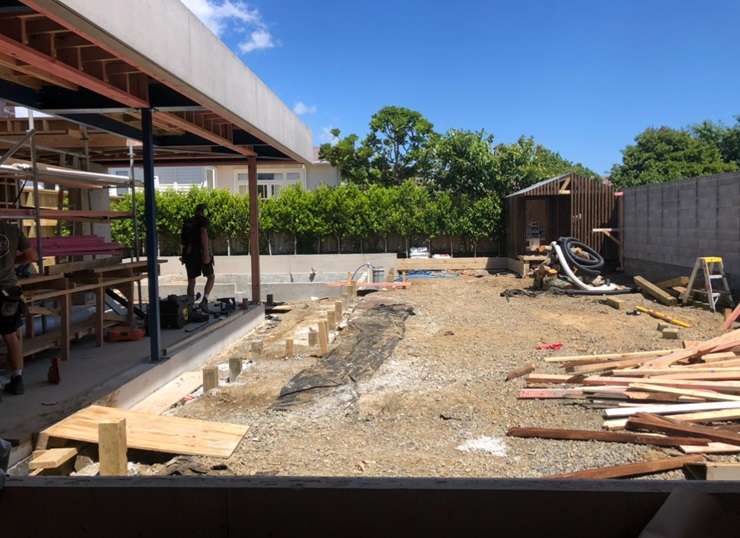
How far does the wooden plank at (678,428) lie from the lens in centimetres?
506

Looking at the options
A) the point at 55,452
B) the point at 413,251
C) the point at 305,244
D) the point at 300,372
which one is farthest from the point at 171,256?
the point at 55,452

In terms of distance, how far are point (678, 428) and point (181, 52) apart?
5.69 m

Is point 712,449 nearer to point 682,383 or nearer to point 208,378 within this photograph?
point 682,383

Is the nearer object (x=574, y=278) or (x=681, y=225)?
(x=681, y=225)

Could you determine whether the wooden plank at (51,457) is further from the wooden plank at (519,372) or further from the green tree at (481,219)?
the green tree at (481,219)

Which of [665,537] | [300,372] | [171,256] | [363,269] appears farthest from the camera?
[171,256]

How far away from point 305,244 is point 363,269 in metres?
4.31

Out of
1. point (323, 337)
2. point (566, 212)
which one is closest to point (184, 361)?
point (323, 337)

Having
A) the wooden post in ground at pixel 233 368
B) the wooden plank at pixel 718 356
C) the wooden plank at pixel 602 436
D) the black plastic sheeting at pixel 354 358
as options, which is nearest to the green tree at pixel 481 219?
the black plastic sheeting at pixel 354 358

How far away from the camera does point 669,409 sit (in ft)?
18.7

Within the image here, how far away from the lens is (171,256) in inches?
917

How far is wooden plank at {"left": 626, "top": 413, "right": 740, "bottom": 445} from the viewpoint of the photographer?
5059mm

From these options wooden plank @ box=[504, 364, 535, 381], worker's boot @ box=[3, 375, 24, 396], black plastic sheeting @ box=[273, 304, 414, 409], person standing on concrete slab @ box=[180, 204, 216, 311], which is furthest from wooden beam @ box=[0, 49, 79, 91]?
wooden plank @ box=[504, 364, 535, 381]

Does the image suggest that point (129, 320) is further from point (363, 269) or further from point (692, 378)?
point (363, 269)
